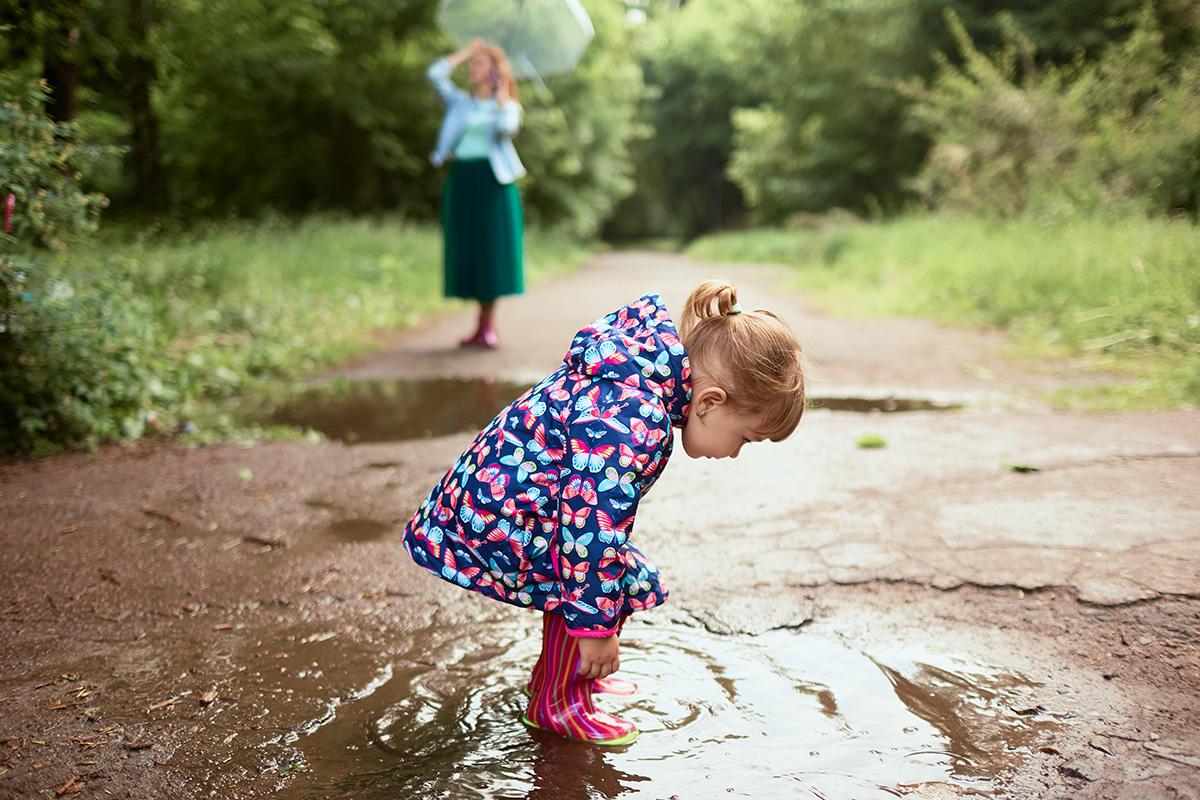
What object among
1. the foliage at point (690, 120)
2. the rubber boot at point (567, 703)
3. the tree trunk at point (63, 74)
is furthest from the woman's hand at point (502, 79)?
the foliage at point (690, 120)

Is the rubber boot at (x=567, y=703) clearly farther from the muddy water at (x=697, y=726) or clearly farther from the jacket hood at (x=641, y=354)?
the jacket hood at (x=641, y=354)

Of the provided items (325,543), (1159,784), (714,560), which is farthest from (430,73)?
(1159,784)

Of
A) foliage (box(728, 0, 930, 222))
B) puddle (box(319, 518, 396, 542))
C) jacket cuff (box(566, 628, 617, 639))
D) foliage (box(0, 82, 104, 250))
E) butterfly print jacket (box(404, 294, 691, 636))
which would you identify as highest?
foliage (box(728, 0, 930, 222))

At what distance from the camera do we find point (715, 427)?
207 cm

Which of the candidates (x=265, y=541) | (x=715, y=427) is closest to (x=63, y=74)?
(x=265, y=541)

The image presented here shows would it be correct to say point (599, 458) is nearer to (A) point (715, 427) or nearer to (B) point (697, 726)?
(A) point (715, 427)

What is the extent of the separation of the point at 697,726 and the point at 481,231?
5709 mm

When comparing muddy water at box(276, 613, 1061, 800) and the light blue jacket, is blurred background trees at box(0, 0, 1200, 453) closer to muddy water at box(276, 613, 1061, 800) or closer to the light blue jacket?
the light blue jacket

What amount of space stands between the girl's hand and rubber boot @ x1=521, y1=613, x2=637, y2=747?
203 mm

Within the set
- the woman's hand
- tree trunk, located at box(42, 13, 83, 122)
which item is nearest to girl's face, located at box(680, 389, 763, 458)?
tree trunk, located at box(42, 13, 83, 122)

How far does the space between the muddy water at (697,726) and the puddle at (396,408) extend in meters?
2.37

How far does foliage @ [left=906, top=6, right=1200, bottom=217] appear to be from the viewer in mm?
9516

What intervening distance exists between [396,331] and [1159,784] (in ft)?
24.9

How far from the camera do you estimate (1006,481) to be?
3748 mm
